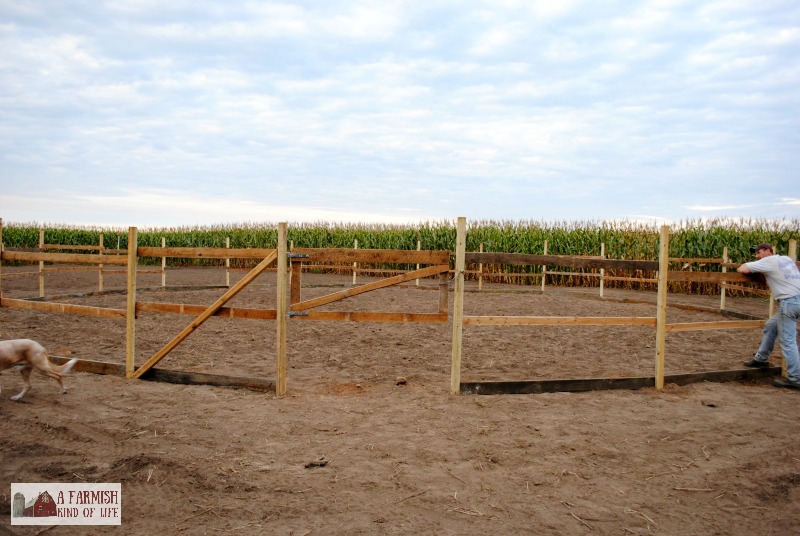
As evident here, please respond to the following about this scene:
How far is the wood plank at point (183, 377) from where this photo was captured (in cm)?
600

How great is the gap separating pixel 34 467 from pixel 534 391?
451 cm

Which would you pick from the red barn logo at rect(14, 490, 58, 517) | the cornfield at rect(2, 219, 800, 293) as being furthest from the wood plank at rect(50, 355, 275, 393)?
the cornfield at rect(2, 219, 800, 293)

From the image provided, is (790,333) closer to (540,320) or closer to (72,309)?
(540,320)

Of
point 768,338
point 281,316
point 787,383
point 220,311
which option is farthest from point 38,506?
point 768,338

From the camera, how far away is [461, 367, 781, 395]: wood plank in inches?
234

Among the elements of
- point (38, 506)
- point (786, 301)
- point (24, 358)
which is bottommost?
point (38, 506)

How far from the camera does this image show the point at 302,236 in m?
32.7

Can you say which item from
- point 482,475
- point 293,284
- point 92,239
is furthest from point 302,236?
point 482,475

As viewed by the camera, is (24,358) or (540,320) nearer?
(24,358)

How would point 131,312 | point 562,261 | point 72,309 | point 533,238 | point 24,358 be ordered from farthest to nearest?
point 533,238 → point 72,309 → point 562,261 → point 131,312 → point 24,358

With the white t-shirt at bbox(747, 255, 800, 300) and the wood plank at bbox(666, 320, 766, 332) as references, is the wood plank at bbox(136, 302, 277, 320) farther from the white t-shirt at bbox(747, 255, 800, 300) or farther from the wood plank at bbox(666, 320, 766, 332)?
the white t-shirt at bbox(747, 255, 800, 300)

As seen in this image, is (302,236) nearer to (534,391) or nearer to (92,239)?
(92,239)

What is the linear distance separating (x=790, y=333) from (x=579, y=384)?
9.24ft

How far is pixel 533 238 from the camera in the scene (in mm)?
26172
